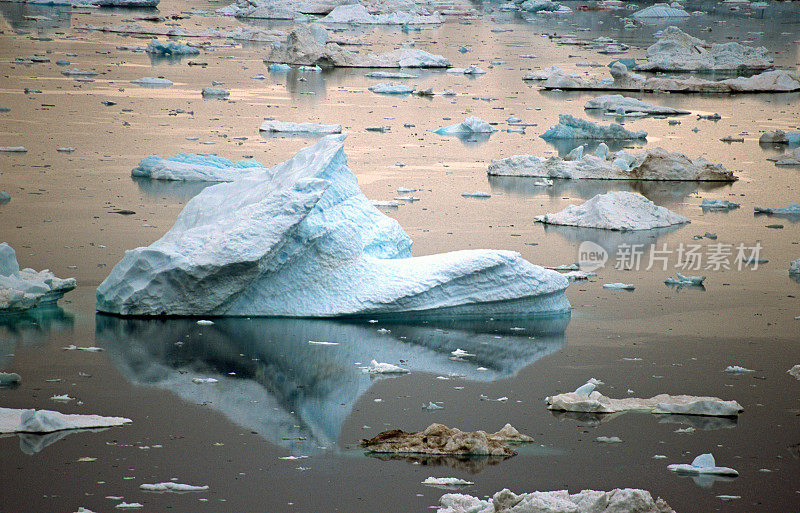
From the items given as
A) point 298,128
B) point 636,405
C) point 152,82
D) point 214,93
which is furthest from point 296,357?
point 152,82

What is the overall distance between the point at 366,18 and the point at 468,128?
65.6 feet

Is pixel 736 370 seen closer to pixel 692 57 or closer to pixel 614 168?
pixel 614 168

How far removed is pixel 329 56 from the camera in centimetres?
2212

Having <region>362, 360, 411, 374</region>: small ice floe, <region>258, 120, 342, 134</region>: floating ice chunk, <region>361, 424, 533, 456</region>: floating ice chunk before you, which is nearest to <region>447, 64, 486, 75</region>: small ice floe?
<region>258, 120, 342, 134</region>: floating ice chunk

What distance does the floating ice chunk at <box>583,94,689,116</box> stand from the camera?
17.0 m

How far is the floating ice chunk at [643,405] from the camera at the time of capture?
5379 millimetres

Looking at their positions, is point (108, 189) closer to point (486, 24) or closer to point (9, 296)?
point (9, 296)

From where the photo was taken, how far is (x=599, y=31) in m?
33.2

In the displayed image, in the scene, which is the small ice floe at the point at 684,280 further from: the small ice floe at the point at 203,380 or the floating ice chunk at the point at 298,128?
the floating ice chunk at the point at 298,128

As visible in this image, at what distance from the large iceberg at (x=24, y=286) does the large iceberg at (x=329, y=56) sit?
15.6m

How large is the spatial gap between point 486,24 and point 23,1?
47.2 feet

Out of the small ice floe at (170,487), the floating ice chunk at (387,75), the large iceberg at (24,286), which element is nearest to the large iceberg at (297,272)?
the large iceberg at (24,286)

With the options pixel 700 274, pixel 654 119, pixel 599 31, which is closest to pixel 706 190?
pixel 700 274

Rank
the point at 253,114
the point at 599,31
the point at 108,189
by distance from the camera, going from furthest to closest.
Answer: the point at 599,31, the point at 253,114, the point at 108,189
